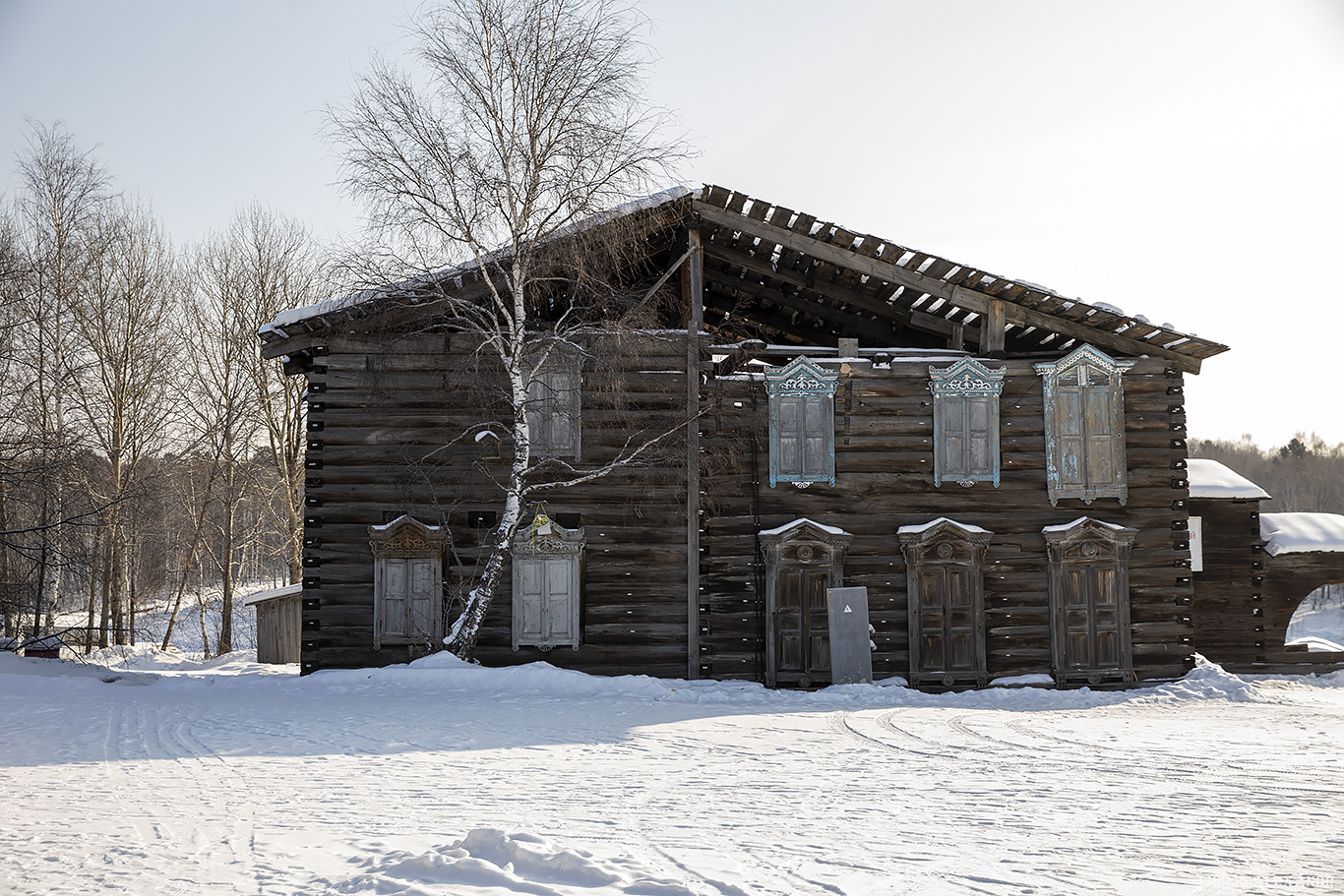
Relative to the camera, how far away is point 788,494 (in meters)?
14.9

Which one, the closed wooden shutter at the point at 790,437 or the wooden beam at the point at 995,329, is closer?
the closed wooden shutter at the point at 790,437

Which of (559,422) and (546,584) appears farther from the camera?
(559,422)

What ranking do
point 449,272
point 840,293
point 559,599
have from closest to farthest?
point 449,272, point 559,599, point 840,293

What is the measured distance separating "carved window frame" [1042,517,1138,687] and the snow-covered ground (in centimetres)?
219

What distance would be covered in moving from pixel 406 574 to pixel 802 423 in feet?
22.2

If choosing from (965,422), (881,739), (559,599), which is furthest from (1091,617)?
(559,599)

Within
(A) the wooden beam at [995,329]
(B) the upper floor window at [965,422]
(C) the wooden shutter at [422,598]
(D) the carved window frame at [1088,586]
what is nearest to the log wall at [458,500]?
(C) the wooden shutter at [422,598]

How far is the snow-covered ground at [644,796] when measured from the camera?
487 cm

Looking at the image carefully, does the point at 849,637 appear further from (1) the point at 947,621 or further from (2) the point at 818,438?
(2) the point at 818,438

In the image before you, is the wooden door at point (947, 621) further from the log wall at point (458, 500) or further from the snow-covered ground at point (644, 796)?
the log wall at point (458, 500)

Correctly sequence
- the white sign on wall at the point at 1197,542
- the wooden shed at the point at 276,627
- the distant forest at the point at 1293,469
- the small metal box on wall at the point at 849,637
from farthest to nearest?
the distant forest at the point at 1293,469, the wooden shed at the point at 276,627, the white sign on wall at the point at 1197,542, the small metal box on wall at the point at 849,637

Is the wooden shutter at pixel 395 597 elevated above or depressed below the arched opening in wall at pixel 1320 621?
above

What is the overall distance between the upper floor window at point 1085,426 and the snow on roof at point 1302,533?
21.0 ft

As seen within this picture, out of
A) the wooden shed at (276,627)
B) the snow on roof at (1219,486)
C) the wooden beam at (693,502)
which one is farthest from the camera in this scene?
the wooden shed at (276,627)
